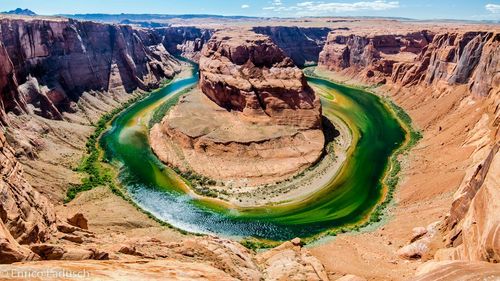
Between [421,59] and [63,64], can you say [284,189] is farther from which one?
[421,59]

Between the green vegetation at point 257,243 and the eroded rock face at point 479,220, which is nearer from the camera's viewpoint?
the eroded rock face at point 479,220

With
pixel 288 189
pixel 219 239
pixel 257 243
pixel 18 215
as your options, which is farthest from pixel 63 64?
pixel 18 215

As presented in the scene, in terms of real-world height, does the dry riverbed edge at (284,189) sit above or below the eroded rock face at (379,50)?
below

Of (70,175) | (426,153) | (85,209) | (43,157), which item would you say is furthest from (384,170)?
(43,157)

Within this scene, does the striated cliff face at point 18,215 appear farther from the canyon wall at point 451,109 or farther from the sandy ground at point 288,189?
the sandy ground at point 288,189

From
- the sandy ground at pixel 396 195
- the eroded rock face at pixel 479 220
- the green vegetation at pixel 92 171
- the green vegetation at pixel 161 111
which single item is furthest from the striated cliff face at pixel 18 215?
the green vegetation at pixel 161 111

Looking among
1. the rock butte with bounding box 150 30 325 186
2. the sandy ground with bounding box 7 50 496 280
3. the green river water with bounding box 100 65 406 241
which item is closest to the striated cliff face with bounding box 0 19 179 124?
the sandy ground with bounding box 7 50 496 280

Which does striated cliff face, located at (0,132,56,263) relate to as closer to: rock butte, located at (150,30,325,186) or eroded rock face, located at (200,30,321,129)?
rock butte, located at (150,30,325,186)
